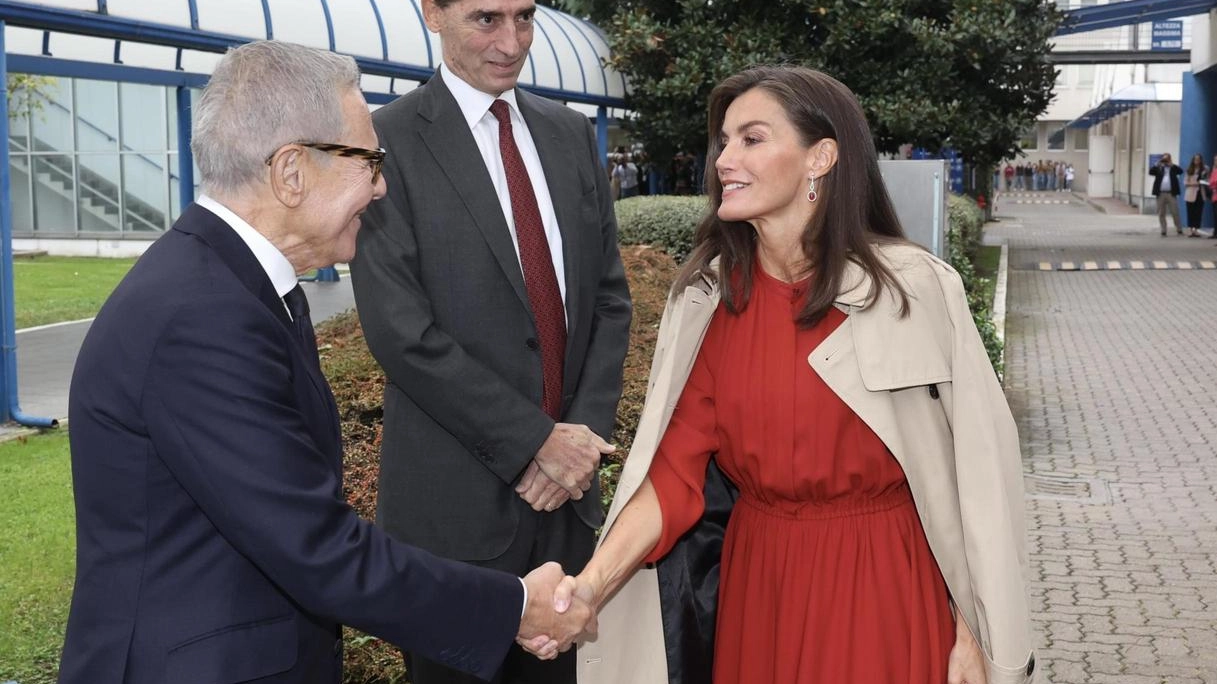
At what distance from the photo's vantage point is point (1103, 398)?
41.5 feet

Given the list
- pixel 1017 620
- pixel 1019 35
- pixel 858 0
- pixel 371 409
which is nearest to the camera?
pixel 1017 620

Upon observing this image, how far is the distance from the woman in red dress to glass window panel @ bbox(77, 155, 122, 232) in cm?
2755

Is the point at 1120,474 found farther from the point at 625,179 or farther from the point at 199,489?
the point at 625,179

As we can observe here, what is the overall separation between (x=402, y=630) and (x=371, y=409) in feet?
18.4

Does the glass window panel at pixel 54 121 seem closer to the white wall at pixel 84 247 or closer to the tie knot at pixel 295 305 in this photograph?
the white wall at pixel 84 247

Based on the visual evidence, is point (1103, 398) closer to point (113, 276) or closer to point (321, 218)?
point (321, 218)

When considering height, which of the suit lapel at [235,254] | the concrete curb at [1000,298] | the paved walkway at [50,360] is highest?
the suit lapel at [235,254]

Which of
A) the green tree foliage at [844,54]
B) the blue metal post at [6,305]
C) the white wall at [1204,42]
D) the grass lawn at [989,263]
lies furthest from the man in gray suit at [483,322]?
the white wall at [1204,42]

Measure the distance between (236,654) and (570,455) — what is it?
130 centimetres

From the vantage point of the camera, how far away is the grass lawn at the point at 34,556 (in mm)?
5738

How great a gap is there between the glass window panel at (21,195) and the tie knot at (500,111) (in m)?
28.2

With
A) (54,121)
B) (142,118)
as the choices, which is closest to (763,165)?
(142,118)

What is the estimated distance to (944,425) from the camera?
3115 mm

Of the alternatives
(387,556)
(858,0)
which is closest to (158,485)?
(387,556)
